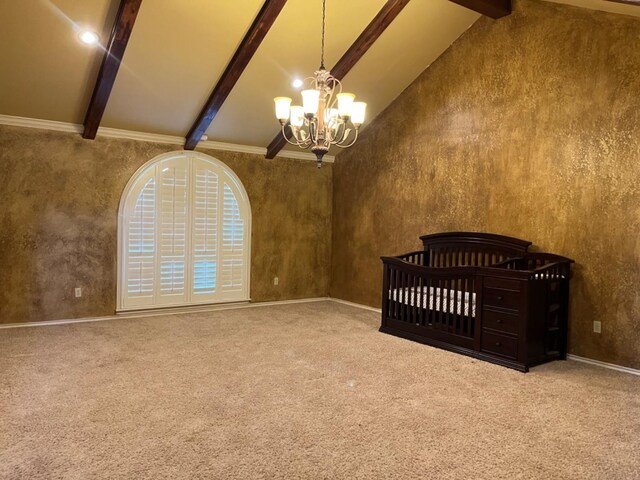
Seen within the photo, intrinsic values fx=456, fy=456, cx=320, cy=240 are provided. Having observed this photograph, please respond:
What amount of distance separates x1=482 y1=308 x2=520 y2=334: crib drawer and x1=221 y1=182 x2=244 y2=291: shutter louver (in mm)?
3583

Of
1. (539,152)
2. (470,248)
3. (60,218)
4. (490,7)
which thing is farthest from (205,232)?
(490,7)

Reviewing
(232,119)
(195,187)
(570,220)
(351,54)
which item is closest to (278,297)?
(195,187)

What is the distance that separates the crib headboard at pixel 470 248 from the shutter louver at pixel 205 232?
2806 mm

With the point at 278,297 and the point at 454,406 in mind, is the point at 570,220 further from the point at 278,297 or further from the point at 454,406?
the point at 278,297

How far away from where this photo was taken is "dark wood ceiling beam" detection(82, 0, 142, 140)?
377 centimetres

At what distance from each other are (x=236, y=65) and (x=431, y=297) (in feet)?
10.1

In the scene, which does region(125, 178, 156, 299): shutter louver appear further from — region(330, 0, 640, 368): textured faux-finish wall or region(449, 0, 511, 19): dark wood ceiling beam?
region(449, 0, 511, 19): dark wood ceiling beam

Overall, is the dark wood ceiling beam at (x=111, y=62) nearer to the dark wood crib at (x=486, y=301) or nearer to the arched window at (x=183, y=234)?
the arched window at (x=183, y=234)

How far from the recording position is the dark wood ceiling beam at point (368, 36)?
4430 millimetres

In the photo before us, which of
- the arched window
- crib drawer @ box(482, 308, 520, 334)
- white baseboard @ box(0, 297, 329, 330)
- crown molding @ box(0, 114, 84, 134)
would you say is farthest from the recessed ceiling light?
crib drawer @ box(482, 308, 520, 334)

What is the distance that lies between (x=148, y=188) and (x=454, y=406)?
176 inches

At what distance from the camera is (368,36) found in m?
4.71

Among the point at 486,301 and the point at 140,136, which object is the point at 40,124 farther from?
the point at 486,301

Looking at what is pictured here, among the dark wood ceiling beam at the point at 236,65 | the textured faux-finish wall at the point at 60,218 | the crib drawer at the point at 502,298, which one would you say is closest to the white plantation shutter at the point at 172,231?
the textured faux-finish wall at the point at 60,218
